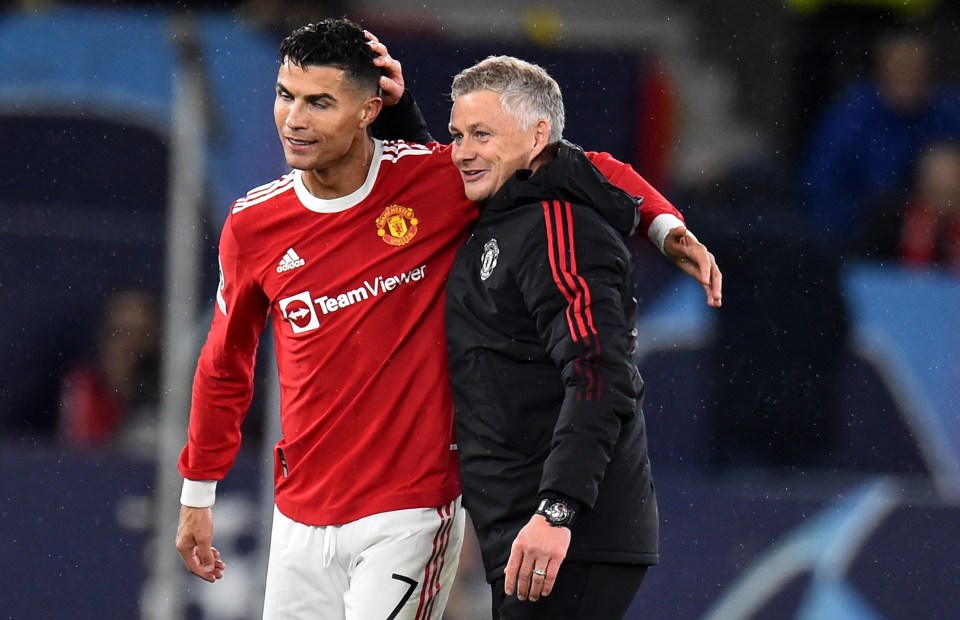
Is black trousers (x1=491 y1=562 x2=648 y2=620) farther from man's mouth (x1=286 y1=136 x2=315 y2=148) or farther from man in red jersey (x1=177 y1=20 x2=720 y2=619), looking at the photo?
man's mouth (x1=286 y1=136 x2=315 y2=148)

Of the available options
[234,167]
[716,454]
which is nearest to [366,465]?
[716,454]

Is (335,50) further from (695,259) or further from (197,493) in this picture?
(197,493)

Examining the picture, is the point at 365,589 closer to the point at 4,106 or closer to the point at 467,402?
the point at 467,402

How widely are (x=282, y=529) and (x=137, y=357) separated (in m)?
3.59

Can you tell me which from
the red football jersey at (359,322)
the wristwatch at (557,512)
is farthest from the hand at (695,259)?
the wristwatch at (557,512)

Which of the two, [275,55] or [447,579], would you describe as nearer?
[447,579]

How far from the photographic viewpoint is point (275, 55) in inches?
317

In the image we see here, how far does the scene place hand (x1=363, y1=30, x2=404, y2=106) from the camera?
3812 millimetres

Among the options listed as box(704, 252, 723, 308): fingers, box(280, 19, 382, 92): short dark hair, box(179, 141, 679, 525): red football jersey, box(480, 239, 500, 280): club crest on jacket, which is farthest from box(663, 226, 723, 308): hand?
box(280, 19, 382, 92): short dark hair

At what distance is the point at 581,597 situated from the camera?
11.1 ft

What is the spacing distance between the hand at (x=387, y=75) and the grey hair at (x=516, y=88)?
27 centimetres

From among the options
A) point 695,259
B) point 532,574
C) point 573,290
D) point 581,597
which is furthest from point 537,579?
point 695,259

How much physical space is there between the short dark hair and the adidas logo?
46 centimetres

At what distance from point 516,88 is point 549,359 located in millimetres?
664
